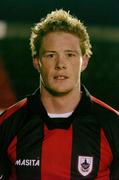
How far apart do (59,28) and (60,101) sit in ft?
1.15

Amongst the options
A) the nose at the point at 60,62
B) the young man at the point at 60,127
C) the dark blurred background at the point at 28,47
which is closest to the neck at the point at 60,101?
the young man at the point at 60,127

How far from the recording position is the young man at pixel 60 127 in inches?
101

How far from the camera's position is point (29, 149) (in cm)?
262

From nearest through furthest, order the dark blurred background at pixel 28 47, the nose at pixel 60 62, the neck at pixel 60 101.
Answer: the nose at pixel 60 62 → the neck at pixel 60 101 → the dark blurred background at pixel 28 47

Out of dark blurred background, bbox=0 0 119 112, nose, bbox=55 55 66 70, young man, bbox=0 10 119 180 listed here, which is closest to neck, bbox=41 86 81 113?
young man, bbox=0 10 119 180

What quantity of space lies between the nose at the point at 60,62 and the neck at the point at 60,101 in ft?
0.54

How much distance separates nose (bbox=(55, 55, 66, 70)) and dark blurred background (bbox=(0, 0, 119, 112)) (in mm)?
3984

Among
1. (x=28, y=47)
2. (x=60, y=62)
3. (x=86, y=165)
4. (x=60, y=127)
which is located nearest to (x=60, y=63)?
(x=60, y=62)

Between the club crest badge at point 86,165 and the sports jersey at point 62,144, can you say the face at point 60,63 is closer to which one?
the sports jersey at point 62,144

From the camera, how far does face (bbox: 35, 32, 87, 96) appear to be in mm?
2533

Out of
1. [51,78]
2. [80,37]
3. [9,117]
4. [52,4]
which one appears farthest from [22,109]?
[52,4]

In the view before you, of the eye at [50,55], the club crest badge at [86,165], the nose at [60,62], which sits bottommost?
the club crest badge at [86,165]

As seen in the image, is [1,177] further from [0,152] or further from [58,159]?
[58,159]

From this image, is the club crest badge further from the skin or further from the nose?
the nose
